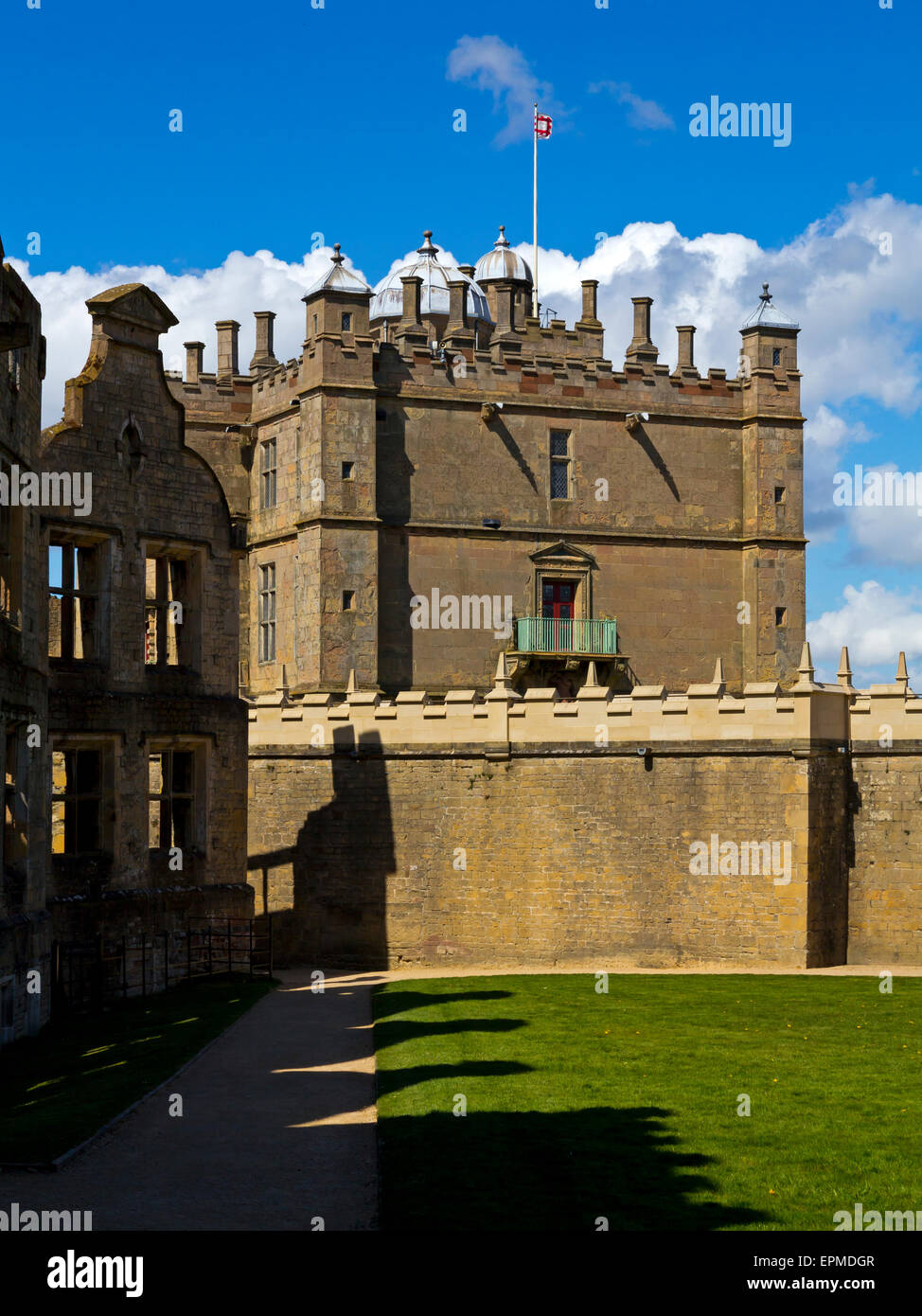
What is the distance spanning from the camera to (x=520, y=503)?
45531 mm

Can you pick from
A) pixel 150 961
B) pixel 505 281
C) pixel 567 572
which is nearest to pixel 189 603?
pixel 150 961

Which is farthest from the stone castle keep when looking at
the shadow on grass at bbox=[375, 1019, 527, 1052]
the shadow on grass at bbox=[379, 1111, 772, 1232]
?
the shadow on grass at bbox=[379, 1111, 772, 1232]

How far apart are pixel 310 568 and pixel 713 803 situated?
44.3 ft

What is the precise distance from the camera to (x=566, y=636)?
148 feet

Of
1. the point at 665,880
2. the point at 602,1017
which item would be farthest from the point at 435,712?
the point at 602,1017

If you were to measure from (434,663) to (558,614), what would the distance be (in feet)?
12.9

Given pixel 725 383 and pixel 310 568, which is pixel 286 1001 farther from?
pixel 725 383

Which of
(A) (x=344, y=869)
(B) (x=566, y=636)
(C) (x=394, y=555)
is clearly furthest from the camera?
(B) (x=566, y=636)

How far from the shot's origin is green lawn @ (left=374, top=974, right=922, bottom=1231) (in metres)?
14.6

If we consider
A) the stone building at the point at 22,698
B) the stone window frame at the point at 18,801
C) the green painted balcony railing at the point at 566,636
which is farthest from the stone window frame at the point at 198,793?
the green painted balcony railing at the point at 566,636

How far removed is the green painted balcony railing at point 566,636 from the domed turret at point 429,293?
46.9 feet

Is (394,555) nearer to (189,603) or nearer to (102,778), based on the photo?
(189,603)

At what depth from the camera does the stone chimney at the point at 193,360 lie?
47.7m
